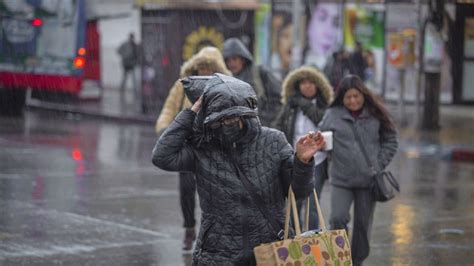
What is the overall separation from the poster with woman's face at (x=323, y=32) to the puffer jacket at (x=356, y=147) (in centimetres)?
1925

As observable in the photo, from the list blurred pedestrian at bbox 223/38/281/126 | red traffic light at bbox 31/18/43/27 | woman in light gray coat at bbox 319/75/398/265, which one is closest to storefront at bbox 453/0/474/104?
red traffic light at bbox 31/18/43/27

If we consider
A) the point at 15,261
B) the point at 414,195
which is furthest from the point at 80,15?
the point at 15,261

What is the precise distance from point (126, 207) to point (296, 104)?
307cm

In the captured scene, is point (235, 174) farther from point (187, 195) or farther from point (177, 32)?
point (177, 32)

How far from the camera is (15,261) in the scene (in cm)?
898

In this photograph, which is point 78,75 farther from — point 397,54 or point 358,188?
point 358,188

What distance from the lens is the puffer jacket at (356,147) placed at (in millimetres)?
8531

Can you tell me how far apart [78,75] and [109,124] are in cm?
184

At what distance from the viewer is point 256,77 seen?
9.92m

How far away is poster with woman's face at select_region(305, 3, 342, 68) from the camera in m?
27.9

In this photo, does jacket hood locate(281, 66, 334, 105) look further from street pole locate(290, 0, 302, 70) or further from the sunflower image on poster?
the sunflower image on poster

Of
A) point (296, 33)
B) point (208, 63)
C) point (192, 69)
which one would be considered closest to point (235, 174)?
point (208, 63)

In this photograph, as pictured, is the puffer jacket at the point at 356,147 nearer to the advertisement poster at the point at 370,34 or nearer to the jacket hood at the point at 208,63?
the jacket hood at the point at 208,63

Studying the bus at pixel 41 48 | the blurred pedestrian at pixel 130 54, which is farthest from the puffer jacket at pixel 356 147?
the blurred pedestrian at pixel 130 54
